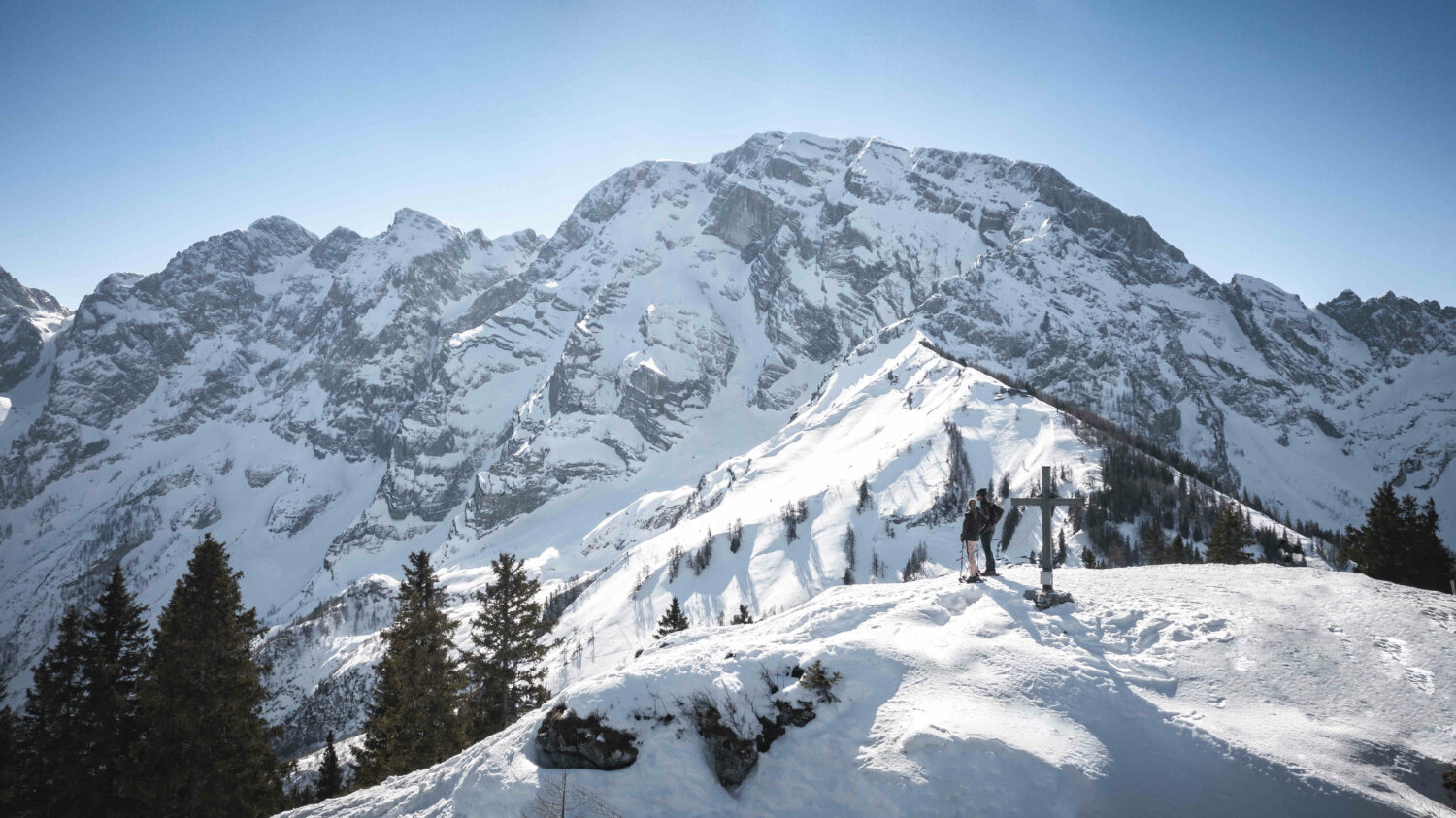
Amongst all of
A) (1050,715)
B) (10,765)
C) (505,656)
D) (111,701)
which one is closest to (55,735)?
(10,765)

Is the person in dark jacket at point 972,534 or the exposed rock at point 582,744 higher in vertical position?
the person in dark jacket at point 972,534

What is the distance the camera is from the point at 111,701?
22.8 m

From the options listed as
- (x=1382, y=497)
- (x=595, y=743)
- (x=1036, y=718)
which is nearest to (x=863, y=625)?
(x=1036, y=718)

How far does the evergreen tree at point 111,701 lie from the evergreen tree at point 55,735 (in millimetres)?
273

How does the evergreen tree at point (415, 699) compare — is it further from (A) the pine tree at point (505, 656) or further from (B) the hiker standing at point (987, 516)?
(B) the hiker standing at point (987, 516)

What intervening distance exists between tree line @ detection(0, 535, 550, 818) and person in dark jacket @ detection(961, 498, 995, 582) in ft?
61.2

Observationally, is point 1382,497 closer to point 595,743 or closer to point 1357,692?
point 1357,692

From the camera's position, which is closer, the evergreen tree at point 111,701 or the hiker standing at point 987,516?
the hiker standing at point 987,516

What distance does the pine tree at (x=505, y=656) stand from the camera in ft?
92.8

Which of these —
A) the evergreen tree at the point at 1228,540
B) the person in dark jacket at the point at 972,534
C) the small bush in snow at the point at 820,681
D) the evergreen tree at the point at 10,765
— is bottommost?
the evergreen tree at the point at 10,765

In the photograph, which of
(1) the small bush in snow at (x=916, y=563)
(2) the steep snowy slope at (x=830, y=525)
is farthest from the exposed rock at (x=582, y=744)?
(1) the small bush in snow at (x=916, y=563)

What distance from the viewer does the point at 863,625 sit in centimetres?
1525

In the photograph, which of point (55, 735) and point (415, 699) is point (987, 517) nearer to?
point (415, 699)

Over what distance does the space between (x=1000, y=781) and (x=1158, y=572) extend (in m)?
10.0
